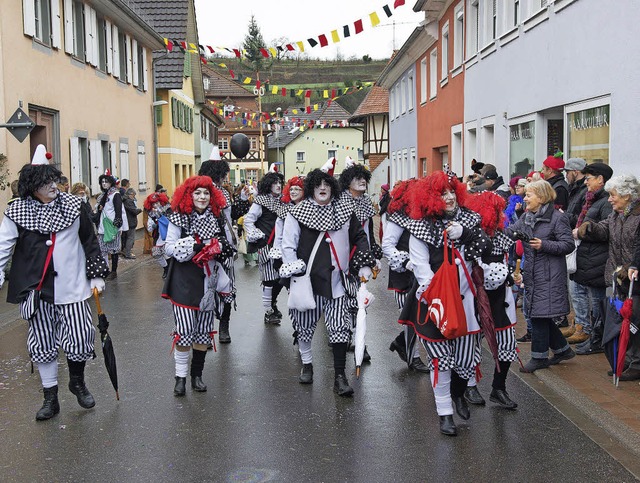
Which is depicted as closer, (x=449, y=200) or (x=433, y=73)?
(x=449, y=200)

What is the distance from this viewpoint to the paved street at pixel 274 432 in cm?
518

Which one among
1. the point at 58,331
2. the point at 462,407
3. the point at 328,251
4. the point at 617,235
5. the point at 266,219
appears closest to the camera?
the point at 462,407

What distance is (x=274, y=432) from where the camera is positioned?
19.6ft

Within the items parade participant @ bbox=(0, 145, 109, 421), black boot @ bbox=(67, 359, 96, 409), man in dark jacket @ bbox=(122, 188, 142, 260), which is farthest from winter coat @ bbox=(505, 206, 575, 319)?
man in dark jacket @ bbox=(122, 188, 142, 260)

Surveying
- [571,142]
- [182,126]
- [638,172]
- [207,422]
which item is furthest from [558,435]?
[182,126]

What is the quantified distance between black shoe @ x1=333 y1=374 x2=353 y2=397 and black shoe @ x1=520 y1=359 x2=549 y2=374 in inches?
69.3

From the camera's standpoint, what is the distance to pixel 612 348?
755cm

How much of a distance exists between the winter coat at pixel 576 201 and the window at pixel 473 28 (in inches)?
411

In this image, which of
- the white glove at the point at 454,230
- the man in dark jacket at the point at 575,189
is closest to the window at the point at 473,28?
the man in dark jacket at the point at 575,189

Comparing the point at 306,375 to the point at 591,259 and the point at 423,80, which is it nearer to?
the point at 591,259

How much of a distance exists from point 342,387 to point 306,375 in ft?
1.88

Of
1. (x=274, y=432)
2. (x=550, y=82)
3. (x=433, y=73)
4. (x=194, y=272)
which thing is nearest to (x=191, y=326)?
(x=194, y=272)

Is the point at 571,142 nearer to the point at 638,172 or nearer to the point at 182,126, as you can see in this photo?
the point at 638,172

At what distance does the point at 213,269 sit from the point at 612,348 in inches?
136
